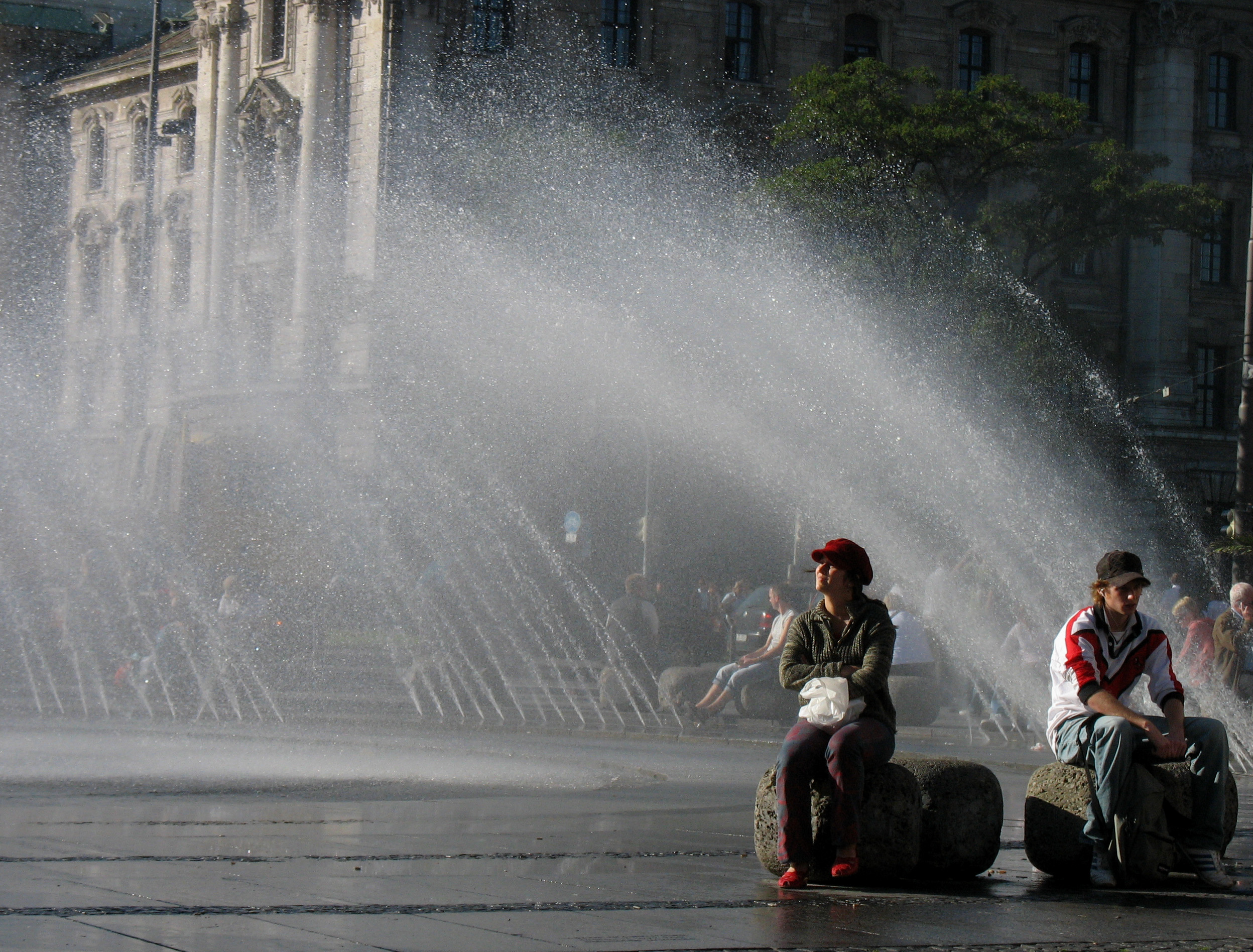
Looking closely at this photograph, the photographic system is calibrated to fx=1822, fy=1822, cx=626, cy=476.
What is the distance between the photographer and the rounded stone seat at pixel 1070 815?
7582 mm

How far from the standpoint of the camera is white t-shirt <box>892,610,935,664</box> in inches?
682

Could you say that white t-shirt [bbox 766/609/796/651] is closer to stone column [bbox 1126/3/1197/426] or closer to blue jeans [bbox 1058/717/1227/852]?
blue jeans [bbox 1058/717/1227/852]

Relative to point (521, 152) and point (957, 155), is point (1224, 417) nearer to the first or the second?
point (957, 155)

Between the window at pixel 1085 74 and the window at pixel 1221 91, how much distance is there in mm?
3144

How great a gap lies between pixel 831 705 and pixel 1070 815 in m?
1.21

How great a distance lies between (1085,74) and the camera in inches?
1959

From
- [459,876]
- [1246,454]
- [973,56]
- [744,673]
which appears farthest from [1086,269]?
[459,876]

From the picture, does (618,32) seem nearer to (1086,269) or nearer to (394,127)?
(394,127)

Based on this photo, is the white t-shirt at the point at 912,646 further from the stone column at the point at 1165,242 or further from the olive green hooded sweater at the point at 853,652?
the stone column at the point at 1165,242

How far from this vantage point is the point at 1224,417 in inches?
1933

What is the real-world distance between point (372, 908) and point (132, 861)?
62.4 inches

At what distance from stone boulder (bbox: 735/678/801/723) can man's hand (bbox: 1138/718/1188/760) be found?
34.4 feet

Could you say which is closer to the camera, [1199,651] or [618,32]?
[1199,651]

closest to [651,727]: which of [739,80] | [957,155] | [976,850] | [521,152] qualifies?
[976,850]
